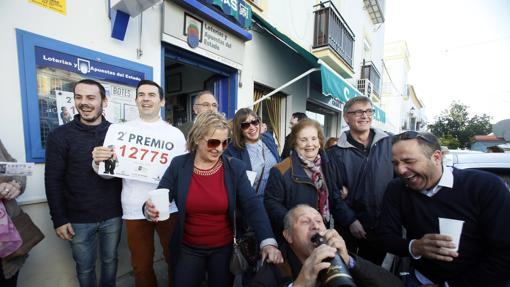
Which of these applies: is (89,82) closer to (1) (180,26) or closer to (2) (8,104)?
(2) (8,104)

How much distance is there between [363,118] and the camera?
2.56 m

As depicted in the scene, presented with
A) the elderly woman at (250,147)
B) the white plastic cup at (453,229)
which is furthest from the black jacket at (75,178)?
the white plastic cup at (453,229)

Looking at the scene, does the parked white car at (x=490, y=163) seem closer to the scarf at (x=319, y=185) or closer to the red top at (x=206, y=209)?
the scarf at (x=319, y=185)

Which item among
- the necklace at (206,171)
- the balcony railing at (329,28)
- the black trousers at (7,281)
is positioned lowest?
the black trousers at (7,281)

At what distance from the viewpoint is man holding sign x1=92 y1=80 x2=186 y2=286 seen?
6.48 ft

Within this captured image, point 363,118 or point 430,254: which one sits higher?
point 363,118

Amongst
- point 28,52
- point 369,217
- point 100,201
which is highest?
point 28,52

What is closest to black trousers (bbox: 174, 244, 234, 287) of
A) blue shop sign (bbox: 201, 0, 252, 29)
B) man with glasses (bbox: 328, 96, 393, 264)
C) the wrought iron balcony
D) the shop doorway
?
man with glasses (bbox: 328, 96, 393, 264)

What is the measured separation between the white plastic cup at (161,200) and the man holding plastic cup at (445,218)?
156cm

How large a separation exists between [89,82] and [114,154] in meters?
0.66

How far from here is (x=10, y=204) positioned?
184cm

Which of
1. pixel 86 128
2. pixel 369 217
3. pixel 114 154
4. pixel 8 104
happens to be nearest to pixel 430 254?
pixel 369 217

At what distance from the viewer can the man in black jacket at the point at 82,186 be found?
1.98 metres

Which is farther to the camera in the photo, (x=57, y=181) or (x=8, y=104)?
(x=8, y=104)
